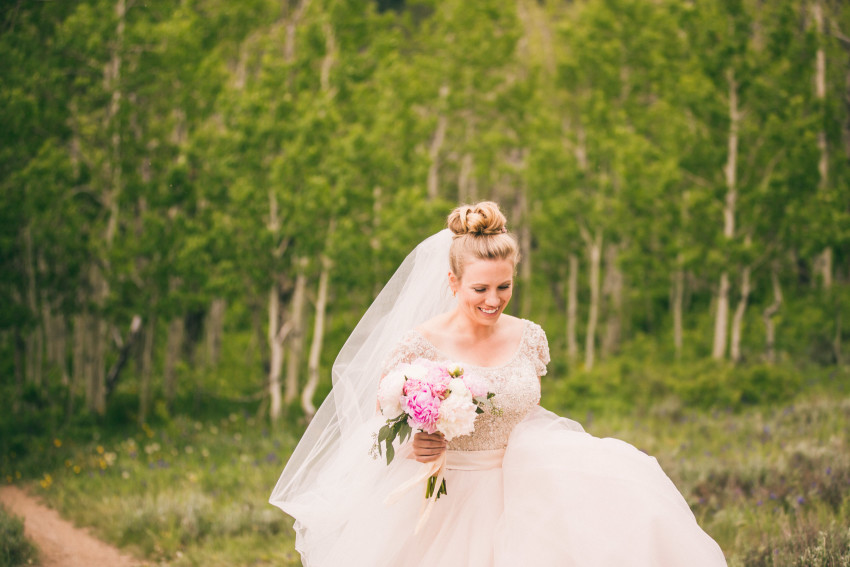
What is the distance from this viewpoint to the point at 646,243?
20.3 metres

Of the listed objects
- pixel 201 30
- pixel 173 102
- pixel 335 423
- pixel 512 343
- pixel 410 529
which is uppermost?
pixel 201 30

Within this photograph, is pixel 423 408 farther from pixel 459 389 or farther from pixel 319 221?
pixel 319 221

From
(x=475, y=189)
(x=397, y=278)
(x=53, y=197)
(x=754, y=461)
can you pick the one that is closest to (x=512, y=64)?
(x=475, y=189)

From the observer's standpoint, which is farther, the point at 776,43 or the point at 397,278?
the point at 776,43

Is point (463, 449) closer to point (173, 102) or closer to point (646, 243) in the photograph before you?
point (173, 102)

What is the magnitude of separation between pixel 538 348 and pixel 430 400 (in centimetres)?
101

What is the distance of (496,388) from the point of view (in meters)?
3.45

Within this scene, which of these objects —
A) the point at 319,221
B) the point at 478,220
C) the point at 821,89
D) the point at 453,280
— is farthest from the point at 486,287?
the point at 821,89

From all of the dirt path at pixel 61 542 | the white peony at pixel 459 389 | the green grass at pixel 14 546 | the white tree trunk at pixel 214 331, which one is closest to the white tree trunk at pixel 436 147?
the white tree trunk at pixel 214 331

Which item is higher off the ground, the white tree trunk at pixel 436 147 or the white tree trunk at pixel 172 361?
the white tree trunk at pixel 436 147

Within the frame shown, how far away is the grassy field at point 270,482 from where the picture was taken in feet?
18.0

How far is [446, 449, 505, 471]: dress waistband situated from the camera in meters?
3.52

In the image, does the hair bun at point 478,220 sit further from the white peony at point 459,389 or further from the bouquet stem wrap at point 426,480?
the bouquet stem wrap at point 426,480

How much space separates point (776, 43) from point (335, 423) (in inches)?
625
